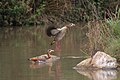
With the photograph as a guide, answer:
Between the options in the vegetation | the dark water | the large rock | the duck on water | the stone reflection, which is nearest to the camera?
the stone reflection

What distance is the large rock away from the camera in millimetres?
14500

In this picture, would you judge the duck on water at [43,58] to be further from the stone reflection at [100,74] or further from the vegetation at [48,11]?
the vegetation at [48,11]

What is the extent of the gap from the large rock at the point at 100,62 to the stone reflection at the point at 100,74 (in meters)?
0.31

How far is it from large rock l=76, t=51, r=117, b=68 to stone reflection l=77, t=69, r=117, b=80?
31 cm

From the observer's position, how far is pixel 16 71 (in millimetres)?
14516

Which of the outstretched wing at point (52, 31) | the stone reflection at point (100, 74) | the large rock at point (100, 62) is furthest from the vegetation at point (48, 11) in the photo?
the stone reflection at point (100, 74)

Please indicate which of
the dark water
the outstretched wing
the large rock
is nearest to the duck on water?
the dark water

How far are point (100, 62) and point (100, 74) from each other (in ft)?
2.42

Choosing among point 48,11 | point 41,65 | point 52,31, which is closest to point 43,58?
point 41,65

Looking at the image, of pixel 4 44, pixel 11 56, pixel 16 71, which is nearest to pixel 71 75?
pixel 16 71

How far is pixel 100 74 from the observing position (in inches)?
547

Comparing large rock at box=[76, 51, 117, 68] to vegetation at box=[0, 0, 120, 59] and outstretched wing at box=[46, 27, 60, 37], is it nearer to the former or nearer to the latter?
outstretched wing at box=[46, 27, 60, 37]

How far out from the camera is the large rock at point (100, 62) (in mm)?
14500

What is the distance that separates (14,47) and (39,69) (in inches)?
209
